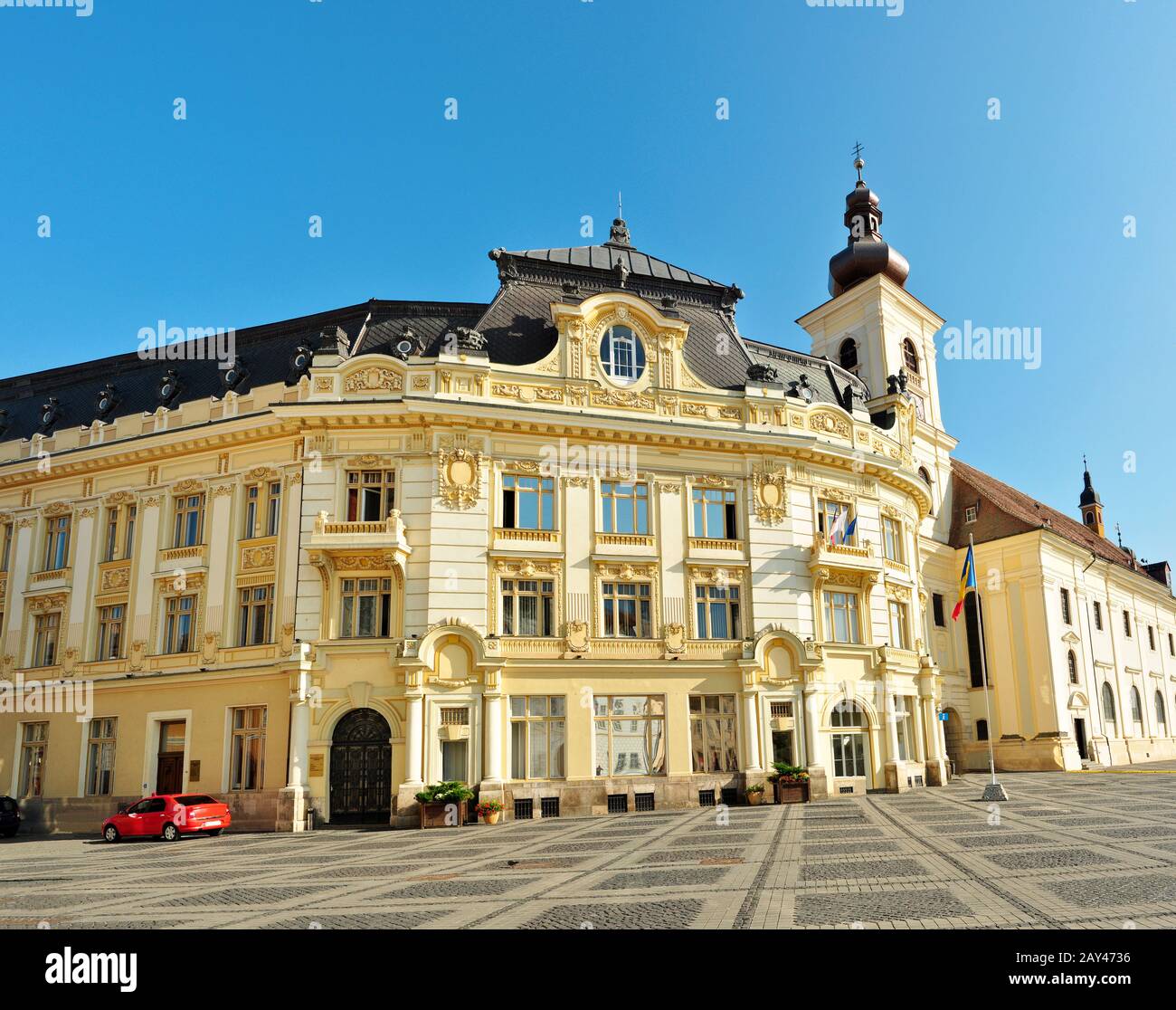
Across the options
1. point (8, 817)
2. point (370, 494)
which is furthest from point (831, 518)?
point (8, 817)

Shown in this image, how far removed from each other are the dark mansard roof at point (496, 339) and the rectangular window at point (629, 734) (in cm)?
1241

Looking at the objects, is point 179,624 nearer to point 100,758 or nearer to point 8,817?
point 100,758

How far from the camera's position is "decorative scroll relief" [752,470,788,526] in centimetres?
3472

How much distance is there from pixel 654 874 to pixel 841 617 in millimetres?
22154

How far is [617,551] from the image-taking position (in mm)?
32719

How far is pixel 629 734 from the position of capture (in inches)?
1246

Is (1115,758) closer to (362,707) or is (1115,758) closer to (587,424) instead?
(587,424)

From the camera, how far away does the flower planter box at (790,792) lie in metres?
31.8

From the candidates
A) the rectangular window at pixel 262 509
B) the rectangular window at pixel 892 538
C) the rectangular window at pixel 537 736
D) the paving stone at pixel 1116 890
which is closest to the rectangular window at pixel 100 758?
the rectangular window at pixel 262 509

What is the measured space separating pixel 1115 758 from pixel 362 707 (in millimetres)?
48765

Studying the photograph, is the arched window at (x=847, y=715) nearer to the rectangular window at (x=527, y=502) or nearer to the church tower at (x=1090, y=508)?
the rectangular window at (x=527, y=502)

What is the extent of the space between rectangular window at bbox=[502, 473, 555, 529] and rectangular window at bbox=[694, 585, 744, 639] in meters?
5.92
